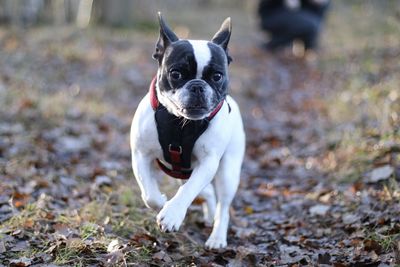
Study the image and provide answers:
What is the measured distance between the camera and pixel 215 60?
3820 mm

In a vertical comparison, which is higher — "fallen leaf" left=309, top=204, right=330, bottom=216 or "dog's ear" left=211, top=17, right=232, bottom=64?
"dog's ear" left=211, top=17, right=232, bottom=64

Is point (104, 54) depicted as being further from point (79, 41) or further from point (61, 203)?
point (61, 203)

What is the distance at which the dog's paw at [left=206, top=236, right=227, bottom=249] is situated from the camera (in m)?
4.23

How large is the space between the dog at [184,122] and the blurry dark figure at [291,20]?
10912mm

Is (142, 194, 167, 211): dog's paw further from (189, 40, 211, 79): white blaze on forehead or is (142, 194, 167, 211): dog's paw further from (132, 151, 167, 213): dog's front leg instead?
(189, 40, 211, 79): white blaze on forehead

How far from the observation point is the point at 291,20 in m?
14.7

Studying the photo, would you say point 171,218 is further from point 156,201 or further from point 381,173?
point 381,173

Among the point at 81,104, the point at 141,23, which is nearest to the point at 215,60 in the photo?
the point at 81,104

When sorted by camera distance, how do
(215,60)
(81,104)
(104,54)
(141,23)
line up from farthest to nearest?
(141,23) < (104,54) < (81,104) < (215,60)

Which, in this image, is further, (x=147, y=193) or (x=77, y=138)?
(x=77, y=138)

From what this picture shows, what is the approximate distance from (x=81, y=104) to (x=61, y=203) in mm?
3623

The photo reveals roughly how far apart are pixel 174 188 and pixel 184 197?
1834mm

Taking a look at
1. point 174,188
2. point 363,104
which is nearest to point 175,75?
point 174,188

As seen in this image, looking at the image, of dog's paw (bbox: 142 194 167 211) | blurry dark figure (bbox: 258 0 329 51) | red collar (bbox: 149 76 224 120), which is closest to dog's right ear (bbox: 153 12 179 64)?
red collar (bbox: 149 76 224 120)
